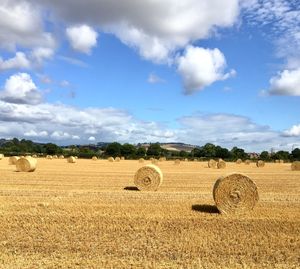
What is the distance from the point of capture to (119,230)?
41.5 ft

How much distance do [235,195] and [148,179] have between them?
7989mm

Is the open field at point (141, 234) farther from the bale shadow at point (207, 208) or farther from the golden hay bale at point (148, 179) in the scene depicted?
the golden hay bale at point (148, 179)

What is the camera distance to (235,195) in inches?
648

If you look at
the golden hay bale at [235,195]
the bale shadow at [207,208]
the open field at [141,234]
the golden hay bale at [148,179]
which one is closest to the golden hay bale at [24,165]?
the golden hay bale at [148,179]

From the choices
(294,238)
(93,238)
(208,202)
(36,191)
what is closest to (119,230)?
(93,238)

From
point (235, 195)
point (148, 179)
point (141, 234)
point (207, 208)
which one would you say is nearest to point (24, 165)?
point (148, 179)

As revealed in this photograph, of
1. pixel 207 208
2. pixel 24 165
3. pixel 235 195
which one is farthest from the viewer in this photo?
pixel 24 165

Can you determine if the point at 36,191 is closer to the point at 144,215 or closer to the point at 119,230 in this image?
the point at 144,215

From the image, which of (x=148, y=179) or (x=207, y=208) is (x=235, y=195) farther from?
(x=148, y=179)

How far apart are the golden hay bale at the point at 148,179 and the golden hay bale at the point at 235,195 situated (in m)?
7.42

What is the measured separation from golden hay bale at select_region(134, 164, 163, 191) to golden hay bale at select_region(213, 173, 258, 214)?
7.42 meters

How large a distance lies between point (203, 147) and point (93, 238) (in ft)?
432

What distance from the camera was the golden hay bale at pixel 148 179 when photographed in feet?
78.0

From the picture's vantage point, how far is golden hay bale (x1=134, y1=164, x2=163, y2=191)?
78.0 feet
